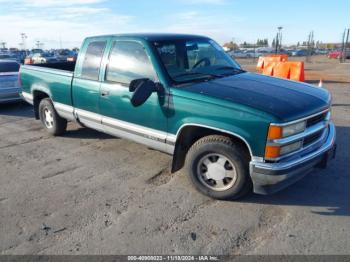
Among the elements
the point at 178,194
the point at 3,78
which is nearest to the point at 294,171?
the point at 178,194

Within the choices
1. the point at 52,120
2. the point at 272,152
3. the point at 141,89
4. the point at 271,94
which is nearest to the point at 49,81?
the point at 52,120

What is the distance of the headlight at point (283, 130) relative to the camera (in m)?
3.23

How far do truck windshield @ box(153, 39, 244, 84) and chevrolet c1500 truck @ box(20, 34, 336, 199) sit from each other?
2 cm

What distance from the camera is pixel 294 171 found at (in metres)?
3.42

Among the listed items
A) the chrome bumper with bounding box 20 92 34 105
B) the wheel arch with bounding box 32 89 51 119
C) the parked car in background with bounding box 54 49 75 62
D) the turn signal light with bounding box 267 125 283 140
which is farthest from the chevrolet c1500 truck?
the parked car in background with bounding box 54 49 75 62

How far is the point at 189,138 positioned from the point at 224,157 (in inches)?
22.0

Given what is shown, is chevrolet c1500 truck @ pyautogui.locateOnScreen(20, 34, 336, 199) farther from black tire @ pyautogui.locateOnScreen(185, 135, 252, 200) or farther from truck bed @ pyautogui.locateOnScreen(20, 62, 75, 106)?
truck bed @ pyautogui.locateOnScreen(20, 62, 75, 106)

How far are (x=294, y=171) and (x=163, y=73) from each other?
192cm

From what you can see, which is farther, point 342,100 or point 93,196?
point 342,100

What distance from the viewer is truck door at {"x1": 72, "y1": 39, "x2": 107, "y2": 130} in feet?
16.2

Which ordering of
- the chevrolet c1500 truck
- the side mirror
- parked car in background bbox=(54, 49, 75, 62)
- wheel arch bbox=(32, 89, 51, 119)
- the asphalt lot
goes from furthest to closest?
parked car in background bbox=(54, 49, 75, 62) → wheel arch bbox=(32, 89, 51, 119) → the side mirror → the chevrolet c1500 truck → the asphalt lot

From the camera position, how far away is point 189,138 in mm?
4062

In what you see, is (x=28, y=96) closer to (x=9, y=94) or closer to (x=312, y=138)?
(x=9, y=94)

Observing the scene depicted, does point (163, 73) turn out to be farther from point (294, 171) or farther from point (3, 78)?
point (3, 78)
